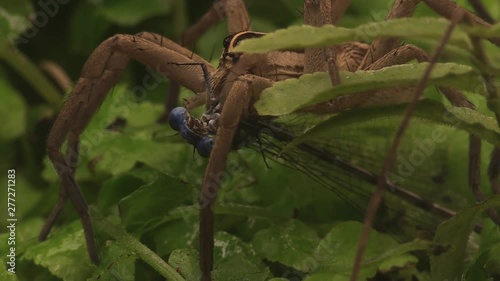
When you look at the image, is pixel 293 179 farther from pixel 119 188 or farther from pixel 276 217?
pixel 119 188

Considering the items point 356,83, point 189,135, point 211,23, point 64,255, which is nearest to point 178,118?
point 189,135

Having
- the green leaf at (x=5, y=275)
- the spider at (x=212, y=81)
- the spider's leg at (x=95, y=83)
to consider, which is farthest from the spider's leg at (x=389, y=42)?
the green leaf at (x=5, y=275)

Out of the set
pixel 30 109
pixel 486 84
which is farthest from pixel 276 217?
pixel 30 109

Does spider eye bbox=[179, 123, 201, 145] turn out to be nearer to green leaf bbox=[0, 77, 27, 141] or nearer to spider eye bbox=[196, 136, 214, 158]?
spider eye bbox=[196, 136, 214, 158]

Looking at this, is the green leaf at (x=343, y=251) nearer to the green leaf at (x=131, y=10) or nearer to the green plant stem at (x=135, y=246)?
the green plant stem at (x=135, y=246)

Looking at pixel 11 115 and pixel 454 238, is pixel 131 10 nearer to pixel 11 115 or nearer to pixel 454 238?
pixel 11 115

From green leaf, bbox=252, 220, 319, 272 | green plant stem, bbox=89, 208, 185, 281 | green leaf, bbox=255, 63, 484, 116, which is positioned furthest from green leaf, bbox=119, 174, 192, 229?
green leaf, bbox=255, 63, 484, 116
